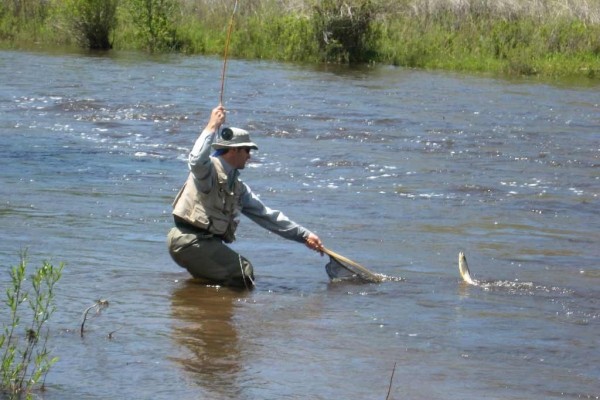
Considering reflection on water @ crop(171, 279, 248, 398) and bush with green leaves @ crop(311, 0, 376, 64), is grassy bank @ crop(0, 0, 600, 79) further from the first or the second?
reflection on water @ crop(171, 279, 248, 398)

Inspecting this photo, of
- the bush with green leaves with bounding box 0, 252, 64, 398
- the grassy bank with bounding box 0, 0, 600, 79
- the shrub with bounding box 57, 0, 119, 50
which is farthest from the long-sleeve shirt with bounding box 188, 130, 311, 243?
the shrub with bounding box 57, 0, 119, 50

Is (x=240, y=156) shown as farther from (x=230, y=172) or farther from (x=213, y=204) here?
(x=213, y=204)

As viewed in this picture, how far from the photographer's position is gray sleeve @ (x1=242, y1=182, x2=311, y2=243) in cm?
752

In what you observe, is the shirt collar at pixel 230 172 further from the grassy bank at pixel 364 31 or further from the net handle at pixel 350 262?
the grassy bank at pixel 364 31

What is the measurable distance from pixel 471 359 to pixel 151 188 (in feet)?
19.9

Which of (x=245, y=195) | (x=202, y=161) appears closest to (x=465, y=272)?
(x=245, y=195)

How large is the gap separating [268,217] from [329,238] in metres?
1.81

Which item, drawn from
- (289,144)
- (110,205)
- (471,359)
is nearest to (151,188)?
(110,205)

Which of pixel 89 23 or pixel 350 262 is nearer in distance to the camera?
pixel 350 262

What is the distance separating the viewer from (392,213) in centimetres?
1069

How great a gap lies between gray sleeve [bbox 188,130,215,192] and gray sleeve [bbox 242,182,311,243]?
400 mm

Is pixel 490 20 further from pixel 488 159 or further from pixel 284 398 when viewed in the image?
pixel 284 398

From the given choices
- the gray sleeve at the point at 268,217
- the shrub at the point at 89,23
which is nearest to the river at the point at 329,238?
the gray sleeve at the point at 268,217

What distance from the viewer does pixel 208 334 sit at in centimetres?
623
